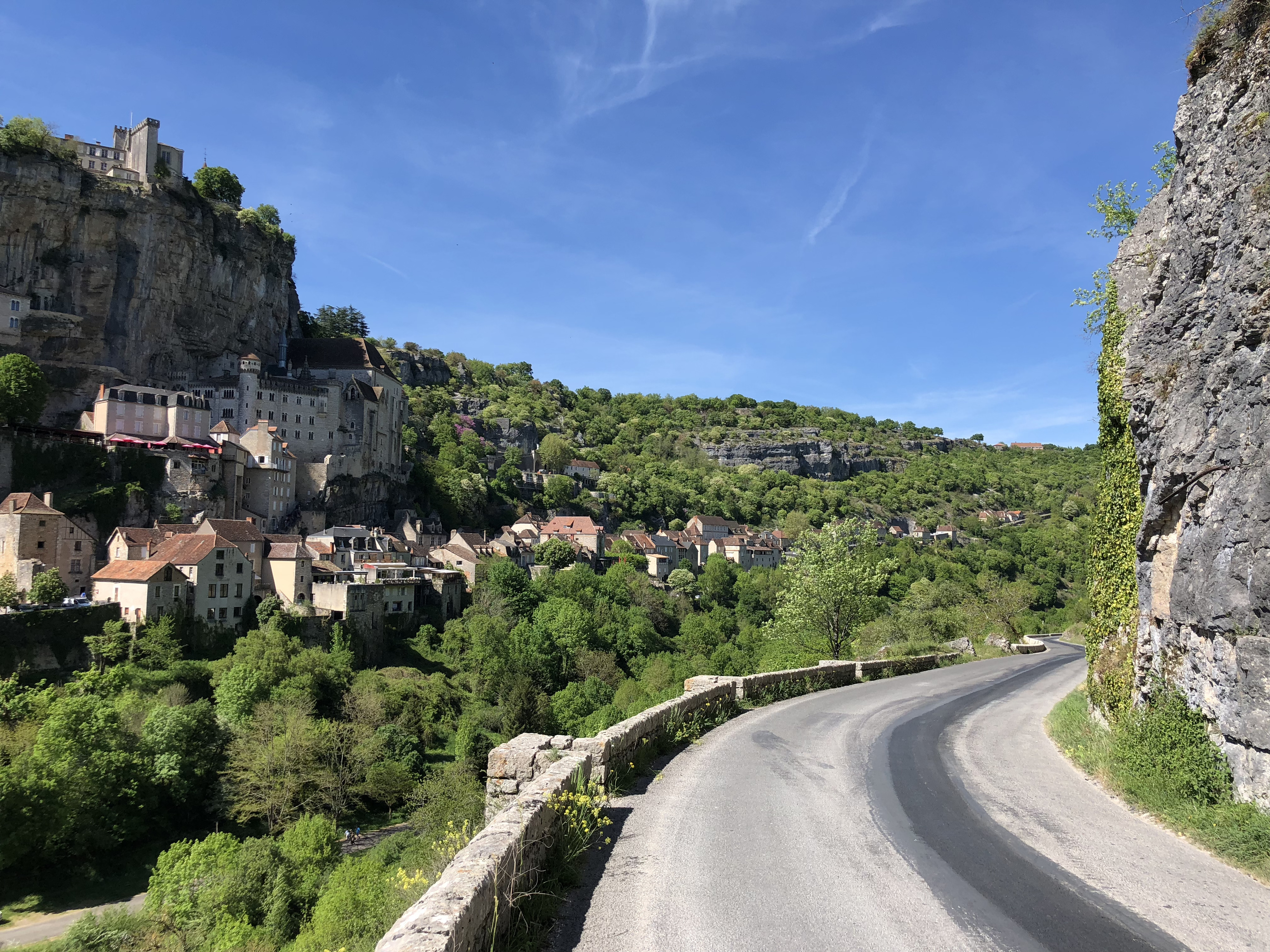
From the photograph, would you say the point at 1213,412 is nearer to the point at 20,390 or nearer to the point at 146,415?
the point at 20,390

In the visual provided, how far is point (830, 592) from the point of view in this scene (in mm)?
30094

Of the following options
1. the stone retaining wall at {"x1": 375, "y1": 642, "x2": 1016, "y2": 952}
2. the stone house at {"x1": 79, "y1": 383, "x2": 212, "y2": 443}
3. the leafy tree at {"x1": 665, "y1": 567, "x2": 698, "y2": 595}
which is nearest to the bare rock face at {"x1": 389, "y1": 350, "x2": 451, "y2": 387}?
the leafy tree at {"x1": 665, "y1": 567, "x2": 698, "y2": 595}

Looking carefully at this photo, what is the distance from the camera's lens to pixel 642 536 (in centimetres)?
10719

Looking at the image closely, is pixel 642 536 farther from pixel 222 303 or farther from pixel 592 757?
pixel 592 757

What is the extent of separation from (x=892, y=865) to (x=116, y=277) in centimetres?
7833

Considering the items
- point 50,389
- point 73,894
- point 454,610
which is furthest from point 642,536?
point 73,894

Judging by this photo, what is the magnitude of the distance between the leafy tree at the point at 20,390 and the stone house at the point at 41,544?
6.94 meters

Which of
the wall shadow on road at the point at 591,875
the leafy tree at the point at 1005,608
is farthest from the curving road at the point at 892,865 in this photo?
the leafy tree at the point at 1005,608

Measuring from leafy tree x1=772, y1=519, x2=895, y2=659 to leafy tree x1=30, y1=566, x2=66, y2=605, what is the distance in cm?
4365

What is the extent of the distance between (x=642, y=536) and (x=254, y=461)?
182 feet

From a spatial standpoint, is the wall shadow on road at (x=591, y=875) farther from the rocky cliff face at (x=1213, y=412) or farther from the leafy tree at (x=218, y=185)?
the leafy tree at (x=218, y=185)

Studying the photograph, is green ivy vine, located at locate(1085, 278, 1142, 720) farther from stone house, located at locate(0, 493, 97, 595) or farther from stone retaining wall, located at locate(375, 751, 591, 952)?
stone house, located at locate(0, 493, 97, 595)

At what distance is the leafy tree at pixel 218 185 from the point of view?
259 feet

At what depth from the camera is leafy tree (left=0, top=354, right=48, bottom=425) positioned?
2085 inches
